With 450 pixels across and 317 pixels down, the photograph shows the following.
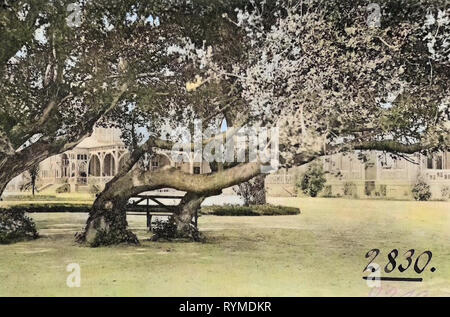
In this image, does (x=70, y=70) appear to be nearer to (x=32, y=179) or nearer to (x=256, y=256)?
(x=32, y=179)

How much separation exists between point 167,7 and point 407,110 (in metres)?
2.18

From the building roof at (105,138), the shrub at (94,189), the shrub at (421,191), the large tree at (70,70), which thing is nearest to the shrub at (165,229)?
the shrub at (94,189)

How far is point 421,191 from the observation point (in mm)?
Result: 4543

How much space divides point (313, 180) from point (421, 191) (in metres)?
0.93

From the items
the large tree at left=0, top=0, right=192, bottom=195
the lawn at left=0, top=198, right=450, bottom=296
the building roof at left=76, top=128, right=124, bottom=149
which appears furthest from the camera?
the building roof at left=76, top=128, right=124, bottom=149

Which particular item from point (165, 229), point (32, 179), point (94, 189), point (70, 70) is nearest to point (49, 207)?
point (32, 179)

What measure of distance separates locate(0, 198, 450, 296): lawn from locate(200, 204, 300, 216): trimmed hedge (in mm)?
44

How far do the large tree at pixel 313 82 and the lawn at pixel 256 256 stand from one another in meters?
0.27

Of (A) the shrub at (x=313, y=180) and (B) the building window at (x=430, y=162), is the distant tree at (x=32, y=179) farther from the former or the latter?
(B) the building window at (x=430, y=162)

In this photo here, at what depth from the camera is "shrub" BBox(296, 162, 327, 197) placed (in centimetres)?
444

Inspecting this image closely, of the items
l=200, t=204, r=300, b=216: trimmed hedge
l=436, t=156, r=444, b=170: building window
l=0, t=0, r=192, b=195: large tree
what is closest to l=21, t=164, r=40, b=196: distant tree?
l=0, t=0, r=192, b=195: large tree

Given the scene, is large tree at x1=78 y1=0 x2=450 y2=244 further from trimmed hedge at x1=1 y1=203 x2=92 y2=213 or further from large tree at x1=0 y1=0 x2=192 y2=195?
large tree at x1=0 y1=0 x2=192 y2=195

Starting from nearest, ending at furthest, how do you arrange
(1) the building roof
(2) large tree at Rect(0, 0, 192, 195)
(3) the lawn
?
(3) the lawn, (2) large tree at Rect(0, 0, 192, 195), (1) the building roof

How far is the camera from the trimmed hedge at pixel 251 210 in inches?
181
